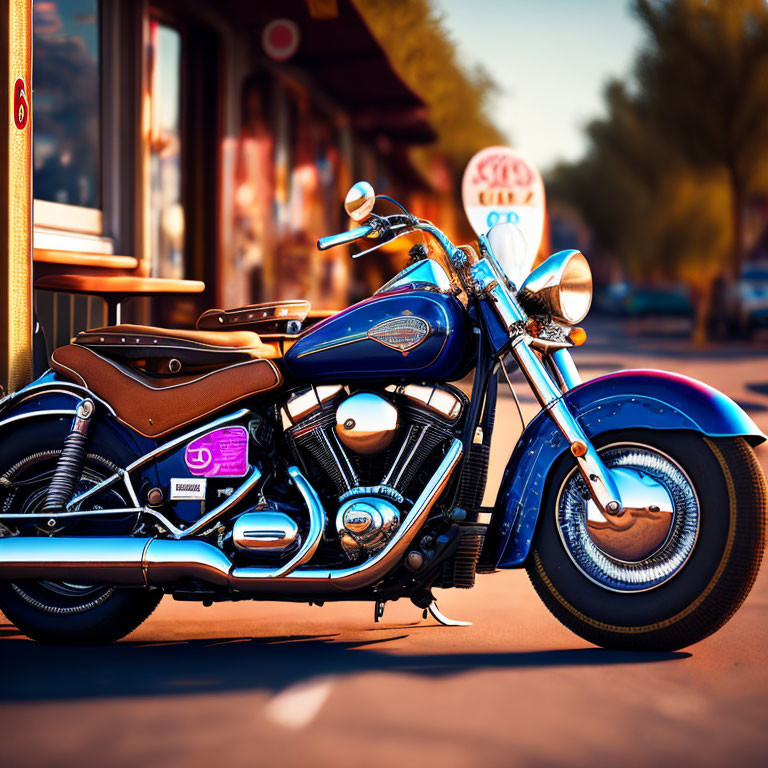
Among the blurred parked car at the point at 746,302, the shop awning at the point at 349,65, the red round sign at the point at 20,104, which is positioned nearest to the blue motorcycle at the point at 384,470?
the red round sign at the point at 20,104

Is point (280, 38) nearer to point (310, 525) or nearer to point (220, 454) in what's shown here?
point (220, 454)

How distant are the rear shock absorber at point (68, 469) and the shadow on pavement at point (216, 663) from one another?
50 centimetres

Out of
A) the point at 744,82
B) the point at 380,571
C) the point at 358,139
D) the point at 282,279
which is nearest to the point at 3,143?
the point at 380,571

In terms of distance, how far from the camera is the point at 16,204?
17.5ft

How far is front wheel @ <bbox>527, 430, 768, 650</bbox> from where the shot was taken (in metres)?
3.78

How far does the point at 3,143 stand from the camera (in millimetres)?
5281

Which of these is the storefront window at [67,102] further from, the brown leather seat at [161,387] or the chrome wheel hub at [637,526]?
the chrome wheel hub at [637,526]

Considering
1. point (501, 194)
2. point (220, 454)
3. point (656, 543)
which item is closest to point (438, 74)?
point (501, 194)

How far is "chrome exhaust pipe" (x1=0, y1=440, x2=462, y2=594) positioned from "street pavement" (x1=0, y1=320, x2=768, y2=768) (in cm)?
25

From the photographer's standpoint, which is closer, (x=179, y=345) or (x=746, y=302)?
(x=179, y=345)

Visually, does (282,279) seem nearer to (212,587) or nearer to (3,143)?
(3,143)

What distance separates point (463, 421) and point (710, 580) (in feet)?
3.03

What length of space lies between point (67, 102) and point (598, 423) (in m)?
5.84

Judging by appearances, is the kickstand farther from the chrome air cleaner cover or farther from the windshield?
the windshield
